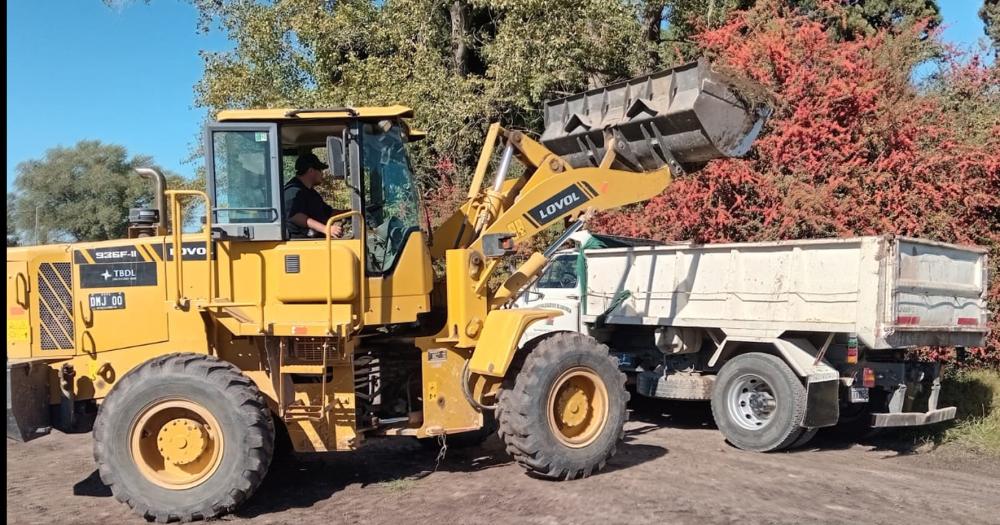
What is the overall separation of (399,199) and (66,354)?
2.70 m

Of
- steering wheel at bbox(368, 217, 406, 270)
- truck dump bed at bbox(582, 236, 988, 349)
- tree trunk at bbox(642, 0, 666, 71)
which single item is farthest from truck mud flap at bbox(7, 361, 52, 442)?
tree trunk at bbox(642, 0, 666, 71)

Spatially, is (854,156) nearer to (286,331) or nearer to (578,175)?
(578,175)

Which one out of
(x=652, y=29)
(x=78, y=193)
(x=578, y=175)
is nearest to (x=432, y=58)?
(x=652, y=29)

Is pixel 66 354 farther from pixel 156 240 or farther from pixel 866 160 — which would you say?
pixel 866 160

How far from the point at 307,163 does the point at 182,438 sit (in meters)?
2.32

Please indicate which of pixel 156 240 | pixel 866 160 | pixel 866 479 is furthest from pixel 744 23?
pixel 156 240

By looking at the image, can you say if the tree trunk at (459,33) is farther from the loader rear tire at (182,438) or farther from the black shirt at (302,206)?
the loader rear tire at (182,438)

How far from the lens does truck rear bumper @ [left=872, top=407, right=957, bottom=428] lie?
276 inches

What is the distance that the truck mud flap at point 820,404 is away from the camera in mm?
7008

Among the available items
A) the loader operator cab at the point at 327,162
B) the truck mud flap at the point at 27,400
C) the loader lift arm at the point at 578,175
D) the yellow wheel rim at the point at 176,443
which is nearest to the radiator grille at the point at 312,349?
the loader operator cab at the point at 327,162

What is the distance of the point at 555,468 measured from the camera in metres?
5.99

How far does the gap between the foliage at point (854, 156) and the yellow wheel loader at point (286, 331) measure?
513cm

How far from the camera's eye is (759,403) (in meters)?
7.59

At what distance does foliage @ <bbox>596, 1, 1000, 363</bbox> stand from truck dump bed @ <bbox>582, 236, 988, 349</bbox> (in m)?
2.84
